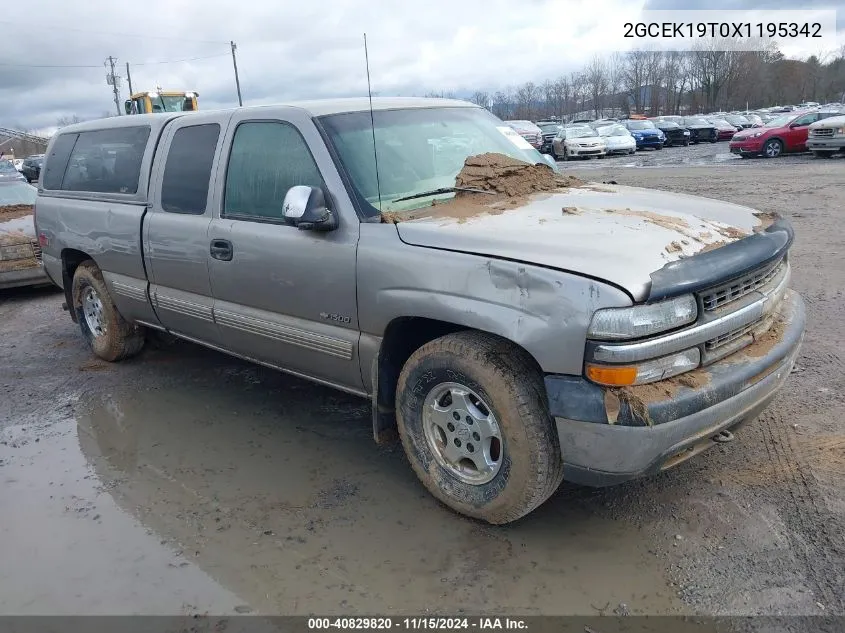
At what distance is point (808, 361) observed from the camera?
15.4 ft

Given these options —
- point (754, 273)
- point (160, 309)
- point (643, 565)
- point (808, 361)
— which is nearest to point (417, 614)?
point (643, 565)

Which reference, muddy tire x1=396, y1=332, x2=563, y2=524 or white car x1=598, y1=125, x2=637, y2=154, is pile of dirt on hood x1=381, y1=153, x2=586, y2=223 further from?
white car x1=598, y1=125, x2=637, y2=154

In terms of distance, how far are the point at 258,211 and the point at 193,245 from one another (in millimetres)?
638

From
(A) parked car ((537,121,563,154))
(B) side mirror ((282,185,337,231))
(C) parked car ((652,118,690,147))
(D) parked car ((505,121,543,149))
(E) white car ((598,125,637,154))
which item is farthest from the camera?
(C) parked car ((652,118,690,147))

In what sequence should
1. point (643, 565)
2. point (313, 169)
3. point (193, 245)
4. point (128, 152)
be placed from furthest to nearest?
1. point (128, 152)
2. point (193, 245)
3. point (313, 169)
4. point (643, 565)

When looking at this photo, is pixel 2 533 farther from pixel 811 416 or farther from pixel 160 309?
pixel 811 416

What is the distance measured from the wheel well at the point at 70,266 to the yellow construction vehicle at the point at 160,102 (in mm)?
16509

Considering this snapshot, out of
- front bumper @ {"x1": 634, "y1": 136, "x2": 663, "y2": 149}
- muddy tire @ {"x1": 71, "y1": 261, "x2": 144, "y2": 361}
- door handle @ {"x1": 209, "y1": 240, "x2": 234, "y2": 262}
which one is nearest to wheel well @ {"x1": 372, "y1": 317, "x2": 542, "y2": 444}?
door handle @ {"x1": 209, "y1": 240, "x2": 234, "y2": 262}

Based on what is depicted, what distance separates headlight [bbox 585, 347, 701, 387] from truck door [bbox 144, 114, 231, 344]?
260cm

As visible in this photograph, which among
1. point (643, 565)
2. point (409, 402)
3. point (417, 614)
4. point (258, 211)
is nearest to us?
point (417, 614)

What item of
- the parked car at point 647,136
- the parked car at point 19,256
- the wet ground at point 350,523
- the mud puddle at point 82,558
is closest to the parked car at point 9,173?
the parked car at point 19,256

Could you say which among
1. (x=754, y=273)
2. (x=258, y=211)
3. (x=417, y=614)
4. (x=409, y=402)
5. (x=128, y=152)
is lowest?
(x=417, y=614)

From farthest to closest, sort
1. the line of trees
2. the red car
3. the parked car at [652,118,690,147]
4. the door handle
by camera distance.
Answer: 1. the line of trees
2. the parked car at [652,118,690,147]
3. the red car
4. the door handle

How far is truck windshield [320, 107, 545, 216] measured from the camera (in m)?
3.57
